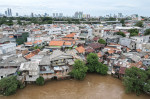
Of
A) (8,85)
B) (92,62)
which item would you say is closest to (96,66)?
(92,62)

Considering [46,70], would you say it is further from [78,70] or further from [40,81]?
[78,70]

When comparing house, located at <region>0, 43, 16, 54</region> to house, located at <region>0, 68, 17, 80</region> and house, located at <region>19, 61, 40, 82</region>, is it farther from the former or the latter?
house, located at <region>19, 61, 40, 82</region>

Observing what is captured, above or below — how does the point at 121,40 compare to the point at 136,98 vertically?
above

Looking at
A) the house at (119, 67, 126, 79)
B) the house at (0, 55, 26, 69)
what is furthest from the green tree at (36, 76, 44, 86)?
the house at (119, 67, 126, 79)

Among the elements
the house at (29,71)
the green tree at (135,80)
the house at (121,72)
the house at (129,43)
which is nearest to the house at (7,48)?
the house at (29,71)

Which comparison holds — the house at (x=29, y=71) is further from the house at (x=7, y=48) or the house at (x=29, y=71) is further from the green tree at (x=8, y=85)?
the house at (x=7, y=48)

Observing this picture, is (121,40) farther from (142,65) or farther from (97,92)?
(97,92)

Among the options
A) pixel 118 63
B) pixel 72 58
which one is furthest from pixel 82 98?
pixel 118 63
